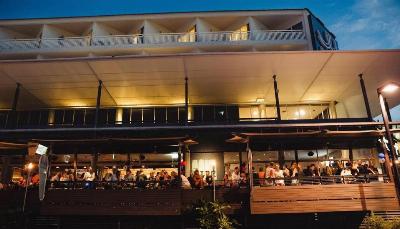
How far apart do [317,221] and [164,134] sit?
8326 millimetres

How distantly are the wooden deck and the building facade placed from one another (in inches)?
1.5

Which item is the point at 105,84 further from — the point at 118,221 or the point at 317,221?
the point at 317,221

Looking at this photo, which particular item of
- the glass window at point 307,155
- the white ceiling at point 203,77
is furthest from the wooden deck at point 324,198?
the white ceiling at point 203,77

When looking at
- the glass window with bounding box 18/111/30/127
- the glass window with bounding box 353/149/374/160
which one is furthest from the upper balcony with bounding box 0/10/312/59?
the glass window with bounding box 353/149/374/160

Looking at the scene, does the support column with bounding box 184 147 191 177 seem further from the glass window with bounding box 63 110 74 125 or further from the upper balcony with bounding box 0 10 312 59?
the glass window with bounding box 63 110 74 125

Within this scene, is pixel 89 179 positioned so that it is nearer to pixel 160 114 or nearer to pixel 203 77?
pixel 203 77

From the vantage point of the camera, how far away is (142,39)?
21500mm

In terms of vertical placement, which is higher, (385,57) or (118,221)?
(385,57)

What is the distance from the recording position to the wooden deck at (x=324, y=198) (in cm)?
1192

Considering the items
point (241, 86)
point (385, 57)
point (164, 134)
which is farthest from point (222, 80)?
point (385, 57)

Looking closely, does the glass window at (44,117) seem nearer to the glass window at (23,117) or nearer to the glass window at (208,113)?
the glass window at (23,117)

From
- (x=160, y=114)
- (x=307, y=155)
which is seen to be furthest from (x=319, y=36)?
(x=160, y=114)

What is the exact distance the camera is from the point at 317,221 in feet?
41.9

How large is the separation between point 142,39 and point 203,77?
690cm
